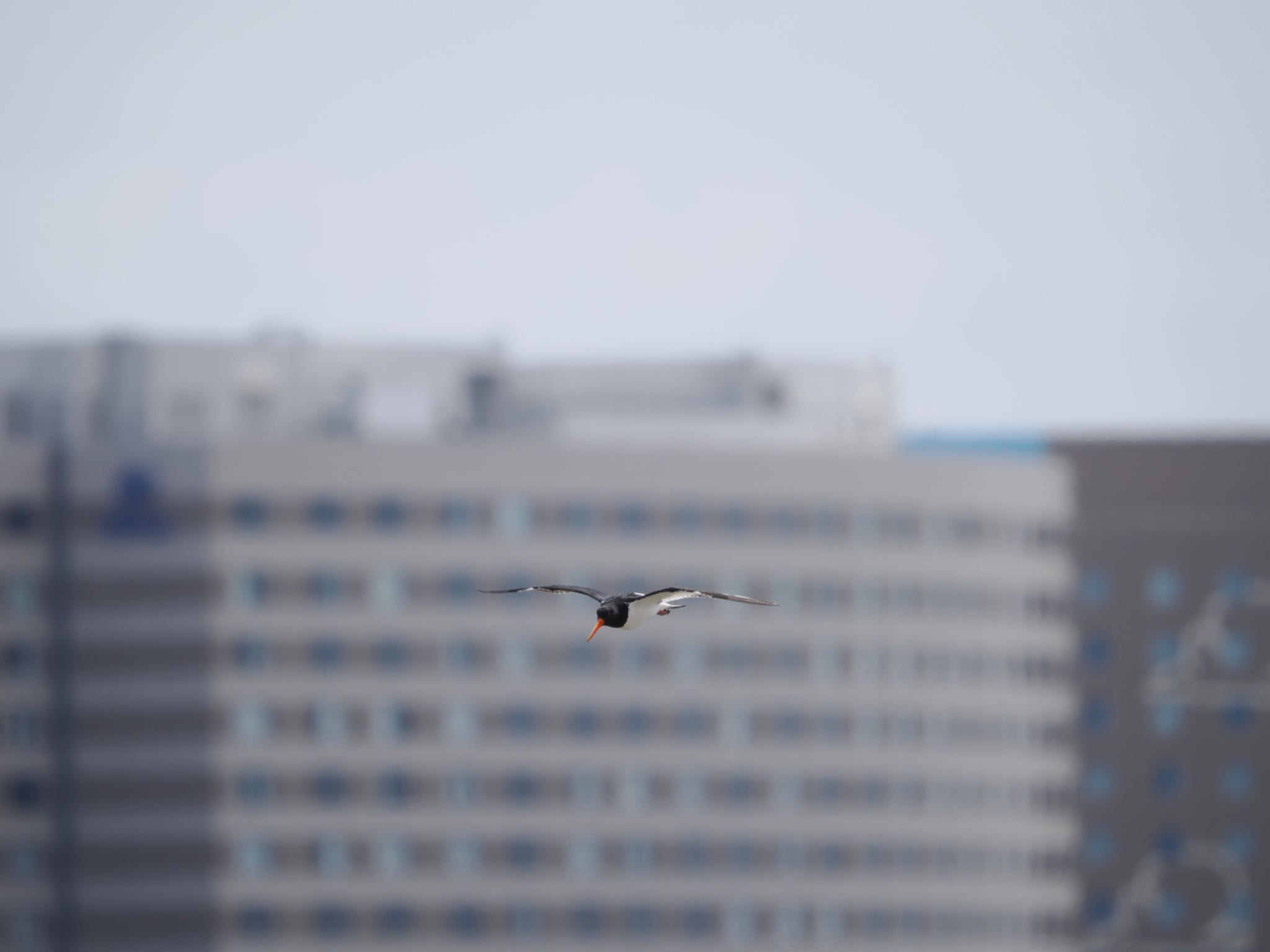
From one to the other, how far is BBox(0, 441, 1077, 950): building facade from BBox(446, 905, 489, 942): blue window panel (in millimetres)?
220

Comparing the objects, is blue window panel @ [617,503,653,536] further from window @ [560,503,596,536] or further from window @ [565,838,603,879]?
window @ [565,838,603,879]

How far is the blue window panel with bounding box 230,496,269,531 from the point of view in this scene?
167750 mm

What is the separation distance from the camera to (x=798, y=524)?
571ft

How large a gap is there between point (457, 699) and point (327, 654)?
9.58 m

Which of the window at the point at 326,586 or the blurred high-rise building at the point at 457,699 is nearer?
the blurred high-rise building at the point at 457,699

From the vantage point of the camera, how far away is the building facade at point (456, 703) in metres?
168

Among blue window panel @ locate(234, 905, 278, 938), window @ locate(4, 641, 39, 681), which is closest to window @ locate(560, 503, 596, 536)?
blue window panel @ locate(234, 905, 278, 938)

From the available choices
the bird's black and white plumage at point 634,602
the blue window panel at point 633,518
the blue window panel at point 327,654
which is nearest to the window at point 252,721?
the blue window panel at point 327,654

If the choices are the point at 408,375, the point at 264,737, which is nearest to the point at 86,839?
the point at 264,737

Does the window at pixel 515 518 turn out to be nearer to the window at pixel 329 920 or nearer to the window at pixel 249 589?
the window at pixel 249 589

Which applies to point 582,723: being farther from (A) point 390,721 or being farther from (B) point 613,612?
(B) point 613,612

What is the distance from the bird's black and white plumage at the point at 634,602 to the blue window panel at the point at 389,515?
145 metres

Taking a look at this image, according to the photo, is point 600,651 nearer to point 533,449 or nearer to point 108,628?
point 533,449

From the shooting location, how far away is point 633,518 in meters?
171
